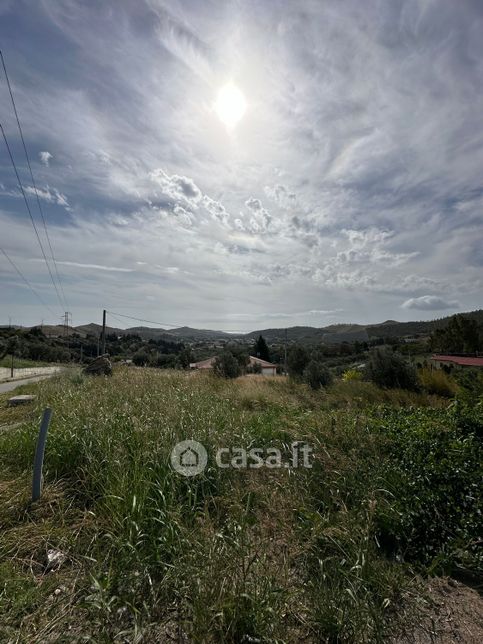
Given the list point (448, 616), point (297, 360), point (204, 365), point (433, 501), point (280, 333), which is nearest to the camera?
point (448, 616)

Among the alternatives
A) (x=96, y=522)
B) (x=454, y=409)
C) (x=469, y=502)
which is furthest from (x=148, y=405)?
(x=454, y=409)

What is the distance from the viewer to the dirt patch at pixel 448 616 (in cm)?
186

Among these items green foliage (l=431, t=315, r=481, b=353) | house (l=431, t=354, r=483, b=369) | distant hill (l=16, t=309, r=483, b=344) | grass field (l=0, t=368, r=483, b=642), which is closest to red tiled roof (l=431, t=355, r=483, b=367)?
house (l=431, t=354, r=483, b=369)

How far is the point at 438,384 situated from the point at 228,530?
885cm

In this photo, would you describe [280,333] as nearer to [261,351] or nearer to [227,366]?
[261,351]

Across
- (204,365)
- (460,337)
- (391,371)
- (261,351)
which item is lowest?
(204,365)

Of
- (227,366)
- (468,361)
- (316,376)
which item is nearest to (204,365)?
(227,366)

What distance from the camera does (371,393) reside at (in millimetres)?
8109

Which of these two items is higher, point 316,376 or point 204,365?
point 316,376

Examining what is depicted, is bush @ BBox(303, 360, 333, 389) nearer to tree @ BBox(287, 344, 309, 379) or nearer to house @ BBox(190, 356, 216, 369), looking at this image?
house @ BBox(190, 356, 216, 369)

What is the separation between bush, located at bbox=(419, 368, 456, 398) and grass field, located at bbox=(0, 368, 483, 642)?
5.67 meters

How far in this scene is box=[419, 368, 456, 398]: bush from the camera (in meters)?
9.01

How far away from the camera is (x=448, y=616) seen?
202 cm

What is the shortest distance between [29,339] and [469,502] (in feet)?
183
